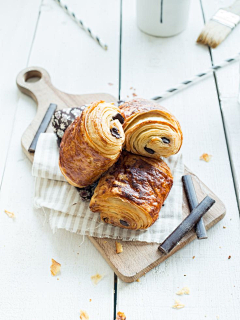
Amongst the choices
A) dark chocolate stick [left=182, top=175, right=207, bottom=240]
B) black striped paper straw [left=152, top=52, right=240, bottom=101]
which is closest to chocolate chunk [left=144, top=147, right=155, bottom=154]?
dark chocolate stick [left=182, top=175, right=207, bottom=240]

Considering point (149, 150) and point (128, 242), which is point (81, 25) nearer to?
point (149, 150)

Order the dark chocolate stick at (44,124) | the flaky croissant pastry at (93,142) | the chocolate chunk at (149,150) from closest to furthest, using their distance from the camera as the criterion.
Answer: the flaky croissant pastry at (93,142)
the chocolate chunk at (149,150)
the dark chocolate stick at (44,124)

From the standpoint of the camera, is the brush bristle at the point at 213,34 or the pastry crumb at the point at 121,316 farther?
the brush bristle at the point at 213,34

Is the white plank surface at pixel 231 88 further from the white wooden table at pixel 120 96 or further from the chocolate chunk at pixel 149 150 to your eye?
the chocolate chunk at pixel 149 150

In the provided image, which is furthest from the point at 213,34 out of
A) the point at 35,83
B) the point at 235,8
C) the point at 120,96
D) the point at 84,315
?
the point at 84,315

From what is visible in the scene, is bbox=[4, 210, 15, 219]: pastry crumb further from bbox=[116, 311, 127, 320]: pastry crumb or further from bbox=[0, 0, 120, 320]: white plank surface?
bbox=[116, 311, 127, 320]: pastry crumb

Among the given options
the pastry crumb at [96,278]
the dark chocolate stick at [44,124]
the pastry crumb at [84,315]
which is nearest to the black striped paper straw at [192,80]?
the dark chocolate stick at [44,124]

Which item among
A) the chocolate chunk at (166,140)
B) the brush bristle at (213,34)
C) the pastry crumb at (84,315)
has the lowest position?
the pastry crumb at (84,315)
